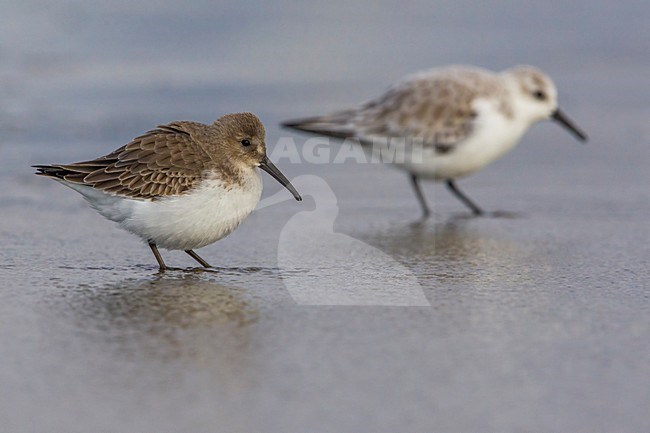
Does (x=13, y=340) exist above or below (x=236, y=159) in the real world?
below

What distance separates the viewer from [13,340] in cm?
375

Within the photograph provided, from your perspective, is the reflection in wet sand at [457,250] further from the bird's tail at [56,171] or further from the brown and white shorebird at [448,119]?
the bird's tail at [56,171]

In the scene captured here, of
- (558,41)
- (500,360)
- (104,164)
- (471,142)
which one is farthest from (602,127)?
(500,360)

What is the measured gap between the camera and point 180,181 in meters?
4.99

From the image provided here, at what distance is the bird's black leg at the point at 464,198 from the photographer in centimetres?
721

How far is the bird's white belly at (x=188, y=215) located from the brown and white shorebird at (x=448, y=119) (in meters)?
2.75

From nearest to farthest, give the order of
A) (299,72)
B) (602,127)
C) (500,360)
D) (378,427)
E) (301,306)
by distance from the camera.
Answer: (378,427), (500,360), (301,306), (602,127), (299,72)

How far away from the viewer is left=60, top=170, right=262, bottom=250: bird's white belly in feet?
16.1

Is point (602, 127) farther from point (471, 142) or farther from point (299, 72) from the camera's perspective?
point (299, 72)

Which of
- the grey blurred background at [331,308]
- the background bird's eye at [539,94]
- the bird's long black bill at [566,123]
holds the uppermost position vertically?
the background bird's eye at [539,94]

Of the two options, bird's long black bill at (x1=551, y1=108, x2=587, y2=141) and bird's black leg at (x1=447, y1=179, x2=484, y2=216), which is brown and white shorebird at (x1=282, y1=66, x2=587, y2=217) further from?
bird's long black bill at (x1=551, y1=108, x2=587, y2=141)

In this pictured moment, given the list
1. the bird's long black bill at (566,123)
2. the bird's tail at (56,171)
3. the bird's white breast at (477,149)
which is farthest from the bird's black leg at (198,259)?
the bird's long black bill at (566,123)

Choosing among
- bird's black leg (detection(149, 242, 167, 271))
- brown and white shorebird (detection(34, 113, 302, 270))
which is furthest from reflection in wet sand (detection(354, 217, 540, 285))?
bird's black leg (detection(149, 242, 167, 271))

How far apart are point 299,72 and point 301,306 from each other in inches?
313
